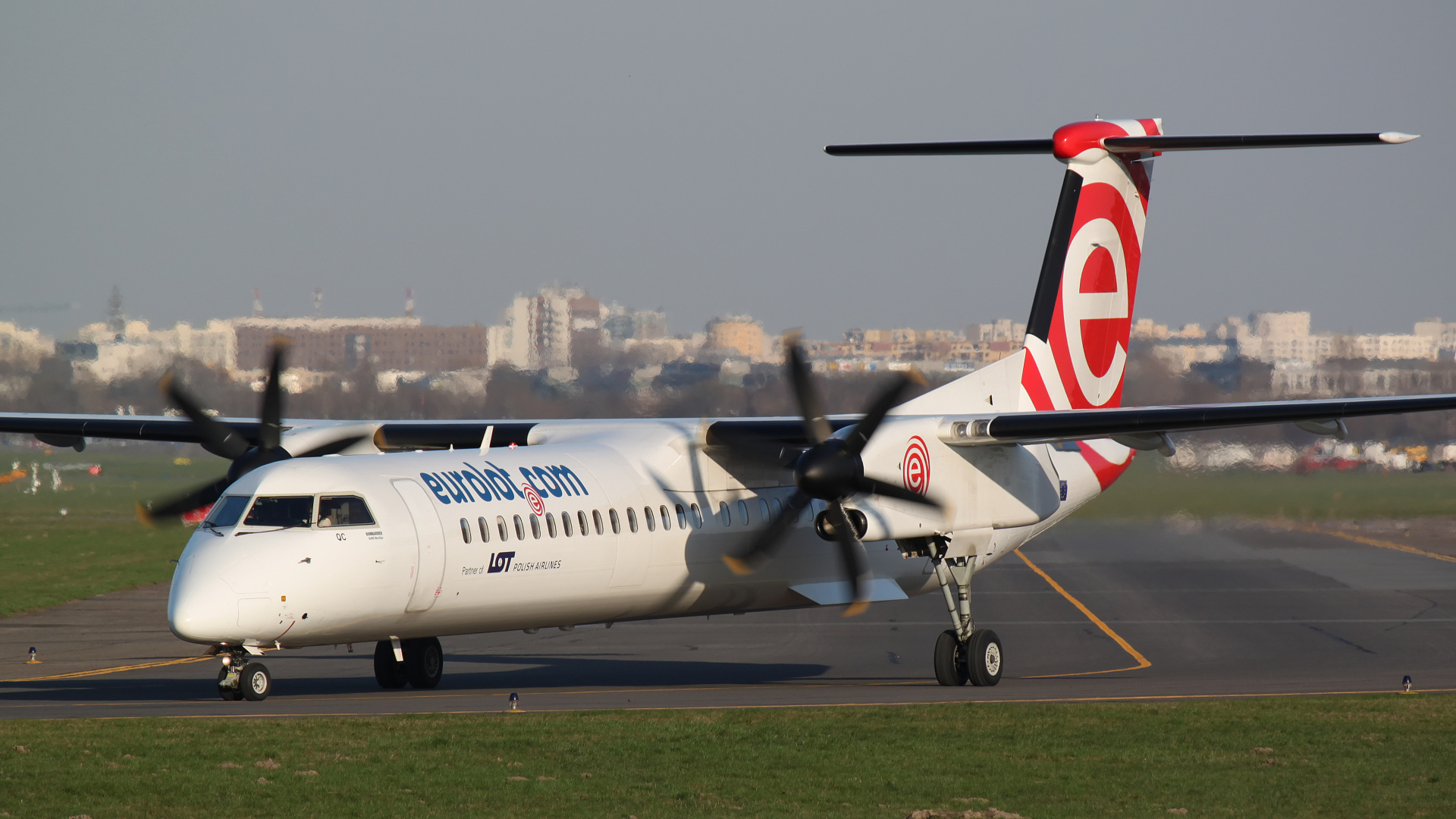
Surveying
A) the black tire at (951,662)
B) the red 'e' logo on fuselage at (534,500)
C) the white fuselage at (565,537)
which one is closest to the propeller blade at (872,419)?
the white fuselage at (565,537)

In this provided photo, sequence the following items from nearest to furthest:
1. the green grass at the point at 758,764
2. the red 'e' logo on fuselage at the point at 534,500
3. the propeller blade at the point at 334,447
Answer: the green grass at the point at 758,764 → the red 'e' logo on fuselage at the point at 534,500 → the propeller blade at the point at 334,447

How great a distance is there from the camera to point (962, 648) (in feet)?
66.4

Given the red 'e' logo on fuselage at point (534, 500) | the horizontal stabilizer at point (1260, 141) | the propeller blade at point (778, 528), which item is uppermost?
the horizontal stabilizer at point (1260, 141)

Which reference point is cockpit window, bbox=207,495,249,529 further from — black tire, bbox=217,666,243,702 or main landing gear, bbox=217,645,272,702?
black tire, bbox=217,666,243,702

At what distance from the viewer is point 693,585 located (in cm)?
1992

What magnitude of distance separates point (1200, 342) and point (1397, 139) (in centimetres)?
2253

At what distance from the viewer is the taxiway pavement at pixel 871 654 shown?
716 inches

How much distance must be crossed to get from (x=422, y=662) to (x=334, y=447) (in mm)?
3479

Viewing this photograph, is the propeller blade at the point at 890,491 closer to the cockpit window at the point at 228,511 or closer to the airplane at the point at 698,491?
the airplane at the point at 698,491

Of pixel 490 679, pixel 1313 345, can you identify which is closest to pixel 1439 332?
pixel 1313 345

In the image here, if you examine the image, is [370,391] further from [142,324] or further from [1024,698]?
[1024,698]

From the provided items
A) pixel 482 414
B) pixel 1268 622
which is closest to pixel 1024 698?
pixel 1268 622

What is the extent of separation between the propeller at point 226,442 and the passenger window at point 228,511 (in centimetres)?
215

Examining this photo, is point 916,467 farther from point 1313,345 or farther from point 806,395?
point 1313,345
